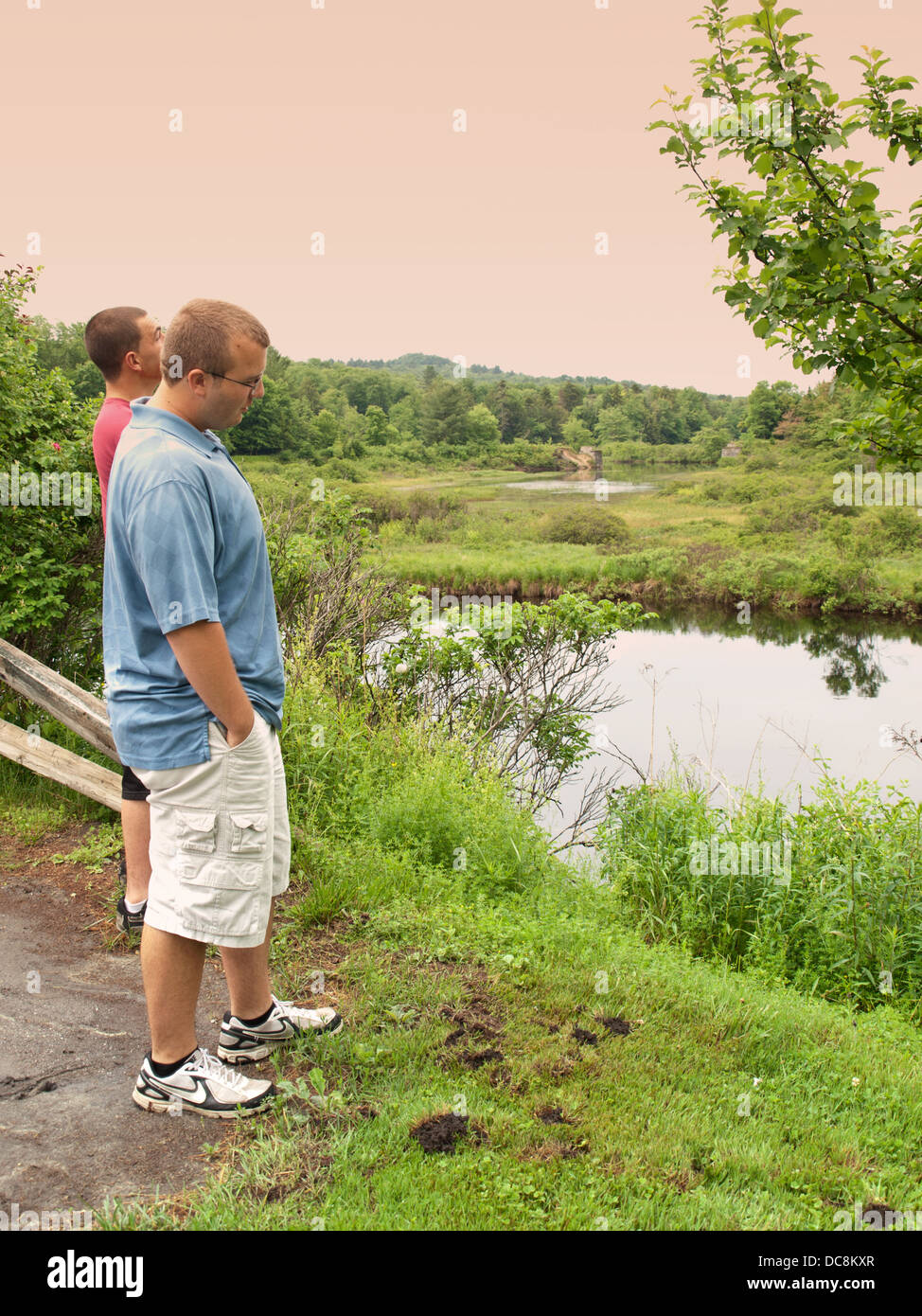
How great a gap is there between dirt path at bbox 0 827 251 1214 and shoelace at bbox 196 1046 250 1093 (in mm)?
118

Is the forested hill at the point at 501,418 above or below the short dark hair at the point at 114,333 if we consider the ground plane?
above

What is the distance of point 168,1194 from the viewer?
236 centimetres

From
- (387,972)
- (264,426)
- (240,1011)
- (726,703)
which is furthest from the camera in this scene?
(264,426)

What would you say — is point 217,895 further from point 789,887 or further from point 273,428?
point 273,428

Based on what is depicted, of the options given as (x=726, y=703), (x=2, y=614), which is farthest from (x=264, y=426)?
(x=2, y=614)

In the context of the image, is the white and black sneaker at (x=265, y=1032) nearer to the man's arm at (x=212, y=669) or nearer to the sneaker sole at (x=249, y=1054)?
the sneaker sole at (x=249, y=1054)

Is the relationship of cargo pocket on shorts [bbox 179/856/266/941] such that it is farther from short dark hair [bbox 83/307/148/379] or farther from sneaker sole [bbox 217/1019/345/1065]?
short dark hair [bbox 83/307/148/379]

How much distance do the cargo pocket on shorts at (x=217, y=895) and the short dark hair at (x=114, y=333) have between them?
2041 millimetres

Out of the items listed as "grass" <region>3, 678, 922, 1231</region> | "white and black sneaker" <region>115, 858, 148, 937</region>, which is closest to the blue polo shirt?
"grass" <region>3, 678, 922, 1231</region>

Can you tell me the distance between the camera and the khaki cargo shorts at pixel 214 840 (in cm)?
247

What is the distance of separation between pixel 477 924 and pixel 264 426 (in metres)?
49.8

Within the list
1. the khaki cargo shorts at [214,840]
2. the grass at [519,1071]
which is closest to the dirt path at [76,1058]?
the grass at [519,1071]

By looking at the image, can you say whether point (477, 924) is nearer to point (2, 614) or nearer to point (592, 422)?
point (2, 614)

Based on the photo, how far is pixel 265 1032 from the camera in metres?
2.95
